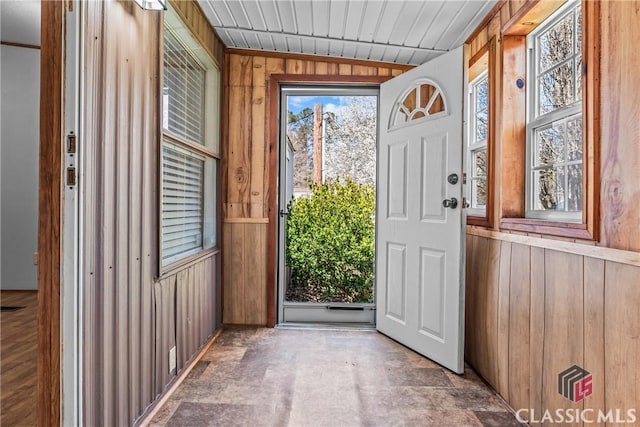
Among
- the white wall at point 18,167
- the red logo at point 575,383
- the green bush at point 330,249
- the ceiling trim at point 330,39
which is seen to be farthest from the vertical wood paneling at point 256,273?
the white wall at point 18,167

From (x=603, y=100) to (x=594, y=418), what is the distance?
3.91 feet

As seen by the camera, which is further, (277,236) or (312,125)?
(312,125)

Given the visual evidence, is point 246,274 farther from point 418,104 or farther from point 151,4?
point 151,4

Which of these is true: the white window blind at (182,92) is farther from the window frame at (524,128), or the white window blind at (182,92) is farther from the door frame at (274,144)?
the window frame at (524,128)

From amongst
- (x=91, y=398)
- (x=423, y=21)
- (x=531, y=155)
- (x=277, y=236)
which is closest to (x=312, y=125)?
(x=277, y=236)

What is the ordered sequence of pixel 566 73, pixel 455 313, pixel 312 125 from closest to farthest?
pixel 566 73, pixel 455 313, pixel 312 125

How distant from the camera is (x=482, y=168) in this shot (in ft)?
8.45

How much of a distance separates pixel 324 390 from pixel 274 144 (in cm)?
195

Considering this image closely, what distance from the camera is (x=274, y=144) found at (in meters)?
3.09

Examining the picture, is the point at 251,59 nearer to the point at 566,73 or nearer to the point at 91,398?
the point at 566,73

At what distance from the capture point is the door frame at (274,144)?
3086mm

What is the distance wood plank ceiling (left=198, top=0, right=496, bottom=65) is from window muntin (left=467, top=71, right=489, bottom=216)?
0.37 metres

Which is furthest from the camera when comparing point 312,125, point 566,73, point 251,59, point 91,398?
point 312,125

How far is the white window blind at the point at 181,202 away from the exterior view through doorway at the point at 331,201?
3.28 ft
